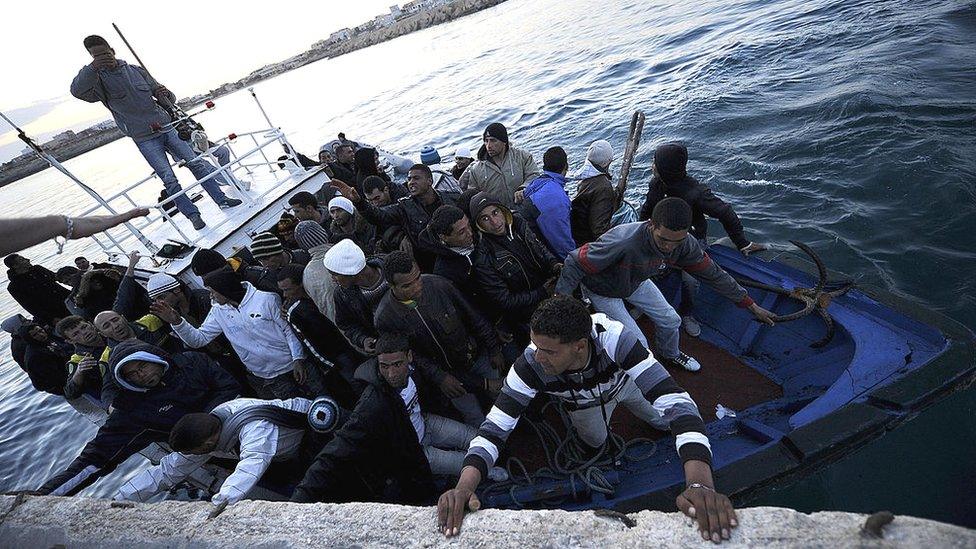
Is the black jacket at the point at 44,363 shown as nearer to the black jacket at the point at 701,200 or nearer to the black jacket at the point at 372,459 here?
the black jacket at the point at 372,459

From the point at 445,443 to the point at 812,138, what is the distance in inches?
354

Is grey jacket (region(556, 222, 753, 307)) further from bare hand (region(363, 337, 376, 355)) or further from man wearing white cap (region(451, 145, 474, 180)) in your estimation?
man wearing white cap (region(451, 145, 474, 180))

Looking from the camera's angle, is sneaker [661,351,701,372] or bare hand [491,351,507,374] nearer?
bare hand [491,351,507,374]

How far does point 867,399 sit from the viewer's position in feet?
8.44

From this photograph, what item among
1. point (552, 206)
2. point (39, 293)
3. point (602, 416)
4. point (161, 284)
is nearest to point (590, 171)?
point (552, 206)

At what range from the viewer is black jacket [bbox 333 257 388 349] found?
342 centimetres

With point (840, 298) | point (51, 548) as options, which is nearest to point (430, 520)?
point (51, 548)

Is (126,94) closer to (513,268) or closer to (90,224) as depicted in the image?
(90,224)

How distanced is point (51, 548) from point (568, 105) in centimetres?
1637

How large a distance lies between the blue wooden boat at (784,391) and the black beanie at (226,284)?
2859mm

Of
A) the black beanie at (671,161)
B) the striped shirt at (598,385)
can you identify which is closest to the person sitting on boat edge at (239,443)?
the striped shirt at (598,385)

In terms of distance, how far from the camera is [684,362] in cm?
388

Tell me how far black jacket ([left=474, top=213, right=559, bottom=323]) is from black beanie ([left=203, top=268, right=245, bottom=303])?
7.50ft

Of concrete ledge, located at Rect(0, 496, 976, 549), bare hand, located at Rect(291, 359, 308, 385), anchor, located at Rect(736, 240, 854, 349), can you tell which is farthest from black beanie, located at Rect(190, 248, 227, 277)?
anchor, located at Rect(736, 240, 854, 349)
